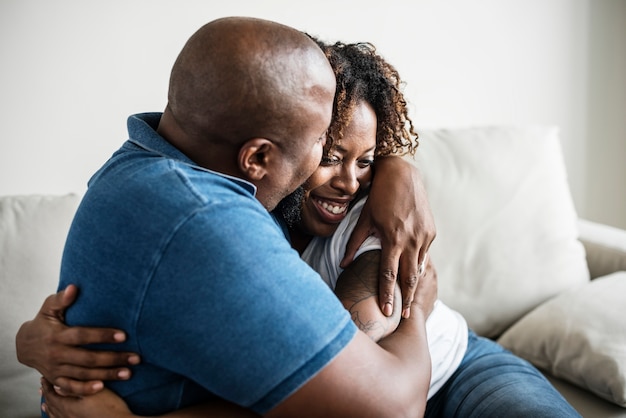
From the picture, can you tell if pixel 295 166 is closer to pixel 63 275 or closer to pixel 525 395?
pixel 63 275

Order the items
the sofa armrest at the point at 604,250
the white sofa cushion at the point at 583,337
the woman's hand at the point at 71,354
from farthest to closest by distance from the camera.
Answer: the sofa armrest at the point at 604,250 → the white sofa cushion at the point at 583,337 → the woman's hand at the point at 71,354

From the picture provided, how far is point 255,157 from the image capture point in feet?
3.30

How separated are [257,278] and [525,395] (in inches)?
32.2

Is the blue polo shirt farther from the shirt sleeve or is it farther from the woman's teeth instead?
the woman's teeth

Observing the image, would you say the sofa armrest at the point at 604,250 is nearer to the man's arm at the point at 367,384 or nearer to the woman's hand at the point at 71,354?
the man's arm at the point at 367,384

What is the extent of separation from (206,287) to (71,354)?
29 cm

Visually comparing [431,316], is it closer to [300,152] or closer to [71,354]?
[300,152]

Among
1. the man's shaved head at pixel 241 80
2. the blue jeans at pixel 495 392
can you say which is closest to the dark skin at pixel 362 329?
the blue jeans at pixel 495 392

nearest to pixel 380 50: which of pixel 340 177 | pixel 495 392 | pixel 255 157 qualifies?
pixel 340 177

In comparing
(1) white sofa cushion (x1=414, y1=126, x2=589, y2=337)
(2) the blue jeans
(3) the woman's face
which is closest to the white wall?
(1) white sofa cushion (x1=414, y1=126, x2=589, y2=337)

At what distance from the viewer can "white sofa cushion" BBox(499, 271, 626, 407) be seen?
63.8 inches

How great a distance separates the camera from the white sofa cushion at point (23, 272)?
→ 4.96ft

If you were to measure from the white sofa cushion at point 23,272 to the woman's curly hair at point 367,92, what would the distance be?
748 millimetres

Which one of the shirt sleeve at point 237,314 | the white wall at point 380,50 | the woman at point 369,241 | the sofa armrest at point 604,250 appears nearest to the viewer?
the shirt sleeve at point 237,314
